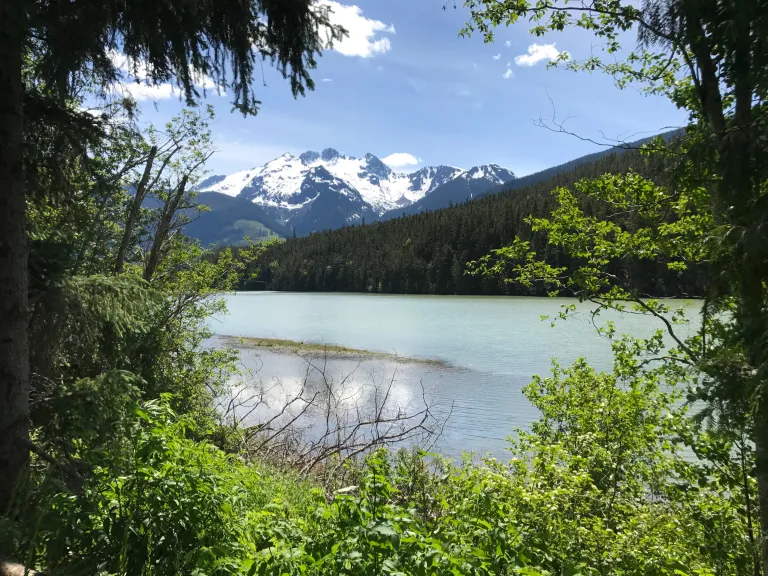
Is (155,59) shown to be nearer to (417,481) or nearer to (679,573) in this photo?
(679,573)

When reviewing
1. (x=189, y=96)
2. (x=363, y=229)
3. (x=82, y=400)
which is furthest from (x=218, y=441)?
(x=363, y=229)

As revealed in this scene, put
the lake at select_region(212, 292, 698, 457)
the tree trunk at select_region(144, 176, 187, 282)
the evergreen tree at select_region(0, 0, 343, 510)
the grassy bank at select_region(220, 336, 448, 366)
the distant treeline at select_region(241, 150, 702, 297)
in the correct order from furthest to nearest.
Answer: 1. the distant treeline at select_region(241, 150, 702, 297)
2. the grassy bank at select_region(220, 336, 448, 366)
3. the lake at select_region(212, 292, 698, 457)
4. the tree trunk at select_region(144, 176, 187, 282)
5. the evergreen tree at select_region(0, 0, 343, 510)

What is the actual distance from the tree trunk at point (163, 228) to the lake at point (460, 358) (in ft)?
9.07

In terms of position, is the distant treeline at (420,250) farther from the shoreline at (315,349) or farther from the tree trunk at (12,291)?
the tree trunk at (12,291)

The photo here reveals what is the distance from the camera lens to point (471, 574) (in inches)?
100

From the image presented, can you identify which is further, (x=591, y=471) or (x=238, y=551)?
(x=591, y=471)

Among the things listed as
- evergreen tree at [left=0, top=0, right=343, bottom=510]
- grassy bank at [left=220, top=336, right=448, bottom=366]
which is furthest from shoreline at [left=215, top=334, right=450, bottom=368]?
evergreen tree at [left=0, top=0, right=343, bottom=510]

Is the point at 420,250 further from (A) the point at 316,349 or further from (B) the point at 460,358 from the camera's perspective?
(B) the point at 460,358

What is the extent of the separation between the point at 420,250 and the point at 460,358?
87.5 metres

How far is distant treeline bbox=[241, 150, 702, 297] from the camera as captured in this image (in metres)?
100

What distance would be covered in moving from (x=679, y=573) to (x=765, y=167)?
273 centimetres

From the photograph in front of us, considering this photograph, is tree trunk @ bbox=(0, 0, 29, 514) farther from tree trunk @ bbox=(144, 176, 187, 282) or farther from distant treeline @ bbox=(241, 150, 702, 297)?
distant treeline @ bbox=(241, 150, 702, 297)

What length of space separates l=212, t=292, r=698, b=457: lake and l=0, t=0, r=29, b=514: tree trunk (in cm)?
592

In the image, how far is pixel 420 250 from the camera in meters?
112
